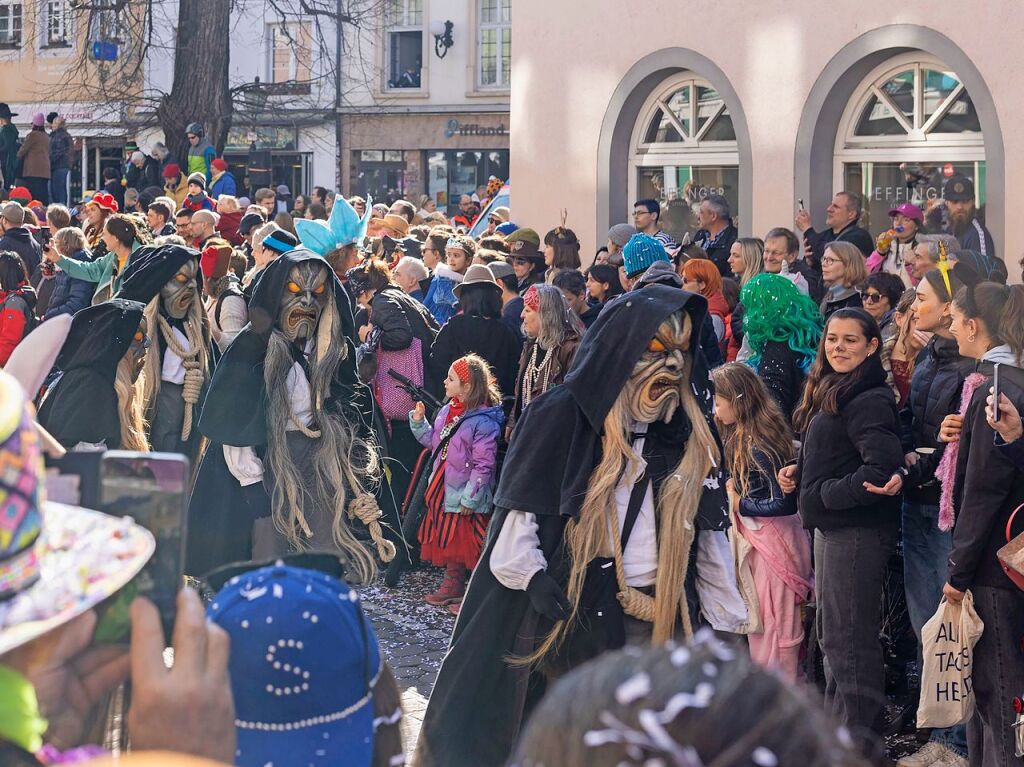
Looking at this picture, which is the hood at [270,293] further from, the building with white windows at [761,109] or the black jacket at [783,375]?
the building with white windows at [761,109]

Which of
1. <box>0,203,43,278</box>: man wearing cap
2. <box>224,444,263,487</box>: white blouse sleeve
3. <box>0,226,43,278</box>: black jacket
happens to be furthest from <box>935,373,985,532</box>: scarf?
Result: <box>0,226,43,278</box>: black jacket

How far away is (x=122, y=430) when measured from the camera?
7.11m

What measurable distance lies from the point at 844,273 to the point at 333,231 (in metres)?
2.81

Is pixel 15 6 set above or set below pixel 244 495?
above

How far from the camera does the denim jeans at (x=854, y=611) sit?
5793 millimetres

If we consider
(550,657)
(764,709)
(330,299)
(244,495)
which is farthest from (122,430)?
(764,709)

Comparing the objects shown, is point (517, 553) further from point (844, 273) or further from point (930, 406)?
point (844, 273)

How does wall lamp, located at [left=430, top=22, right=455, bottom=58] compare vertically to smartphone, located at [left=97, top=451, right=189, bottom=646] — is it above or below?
above

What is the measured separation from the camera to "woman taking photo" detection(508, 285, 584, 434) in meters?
8.06

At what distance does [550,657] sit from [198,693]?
268cm

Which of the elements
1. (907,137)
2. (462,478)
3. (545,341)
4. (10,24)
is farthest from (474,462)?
(10,24)

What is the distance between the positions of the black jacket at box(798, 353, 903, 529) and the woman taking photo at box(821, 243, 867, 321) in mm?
2640

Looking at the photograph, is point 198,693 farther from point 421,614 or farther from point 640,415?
point 421,614

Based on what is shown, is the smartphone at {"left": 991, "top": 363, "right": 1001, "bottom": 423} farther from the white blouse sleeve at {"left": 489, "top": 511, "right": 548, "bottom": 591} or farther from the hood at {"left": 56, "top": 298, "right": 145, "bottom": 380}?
the hood at {"left": 56, "top": 298, "right": 145, "bottom": 380}
